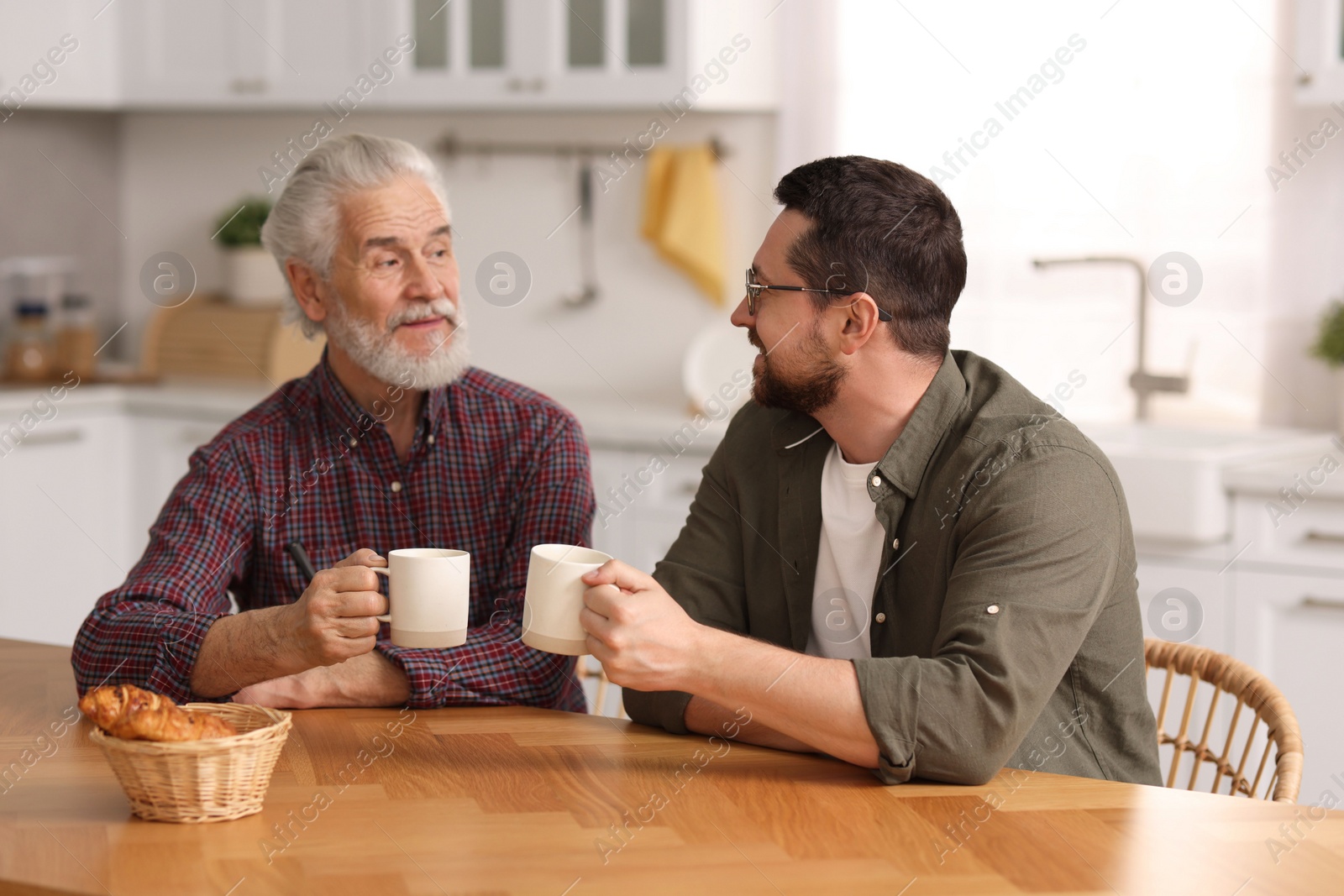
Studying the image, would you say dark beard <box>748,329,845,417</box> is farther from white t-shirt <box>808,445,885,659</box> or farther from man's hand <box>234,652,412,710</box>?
man's hand <box>234,652,412,710</box>

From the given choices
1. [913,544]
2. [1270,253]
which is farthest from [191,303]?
[913,544]

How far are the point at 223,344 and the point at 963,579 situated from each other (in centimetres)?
320

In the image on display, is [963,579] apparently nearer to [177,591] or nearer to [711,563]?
[711,563]

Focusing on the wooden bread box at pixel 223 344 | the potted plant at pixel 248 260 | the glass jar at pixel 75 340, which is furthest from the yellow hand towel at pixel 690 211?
the glass jar at pixel 75 340

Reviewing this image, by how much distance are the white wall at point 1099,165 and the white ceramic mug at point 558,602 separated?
2.26 metres

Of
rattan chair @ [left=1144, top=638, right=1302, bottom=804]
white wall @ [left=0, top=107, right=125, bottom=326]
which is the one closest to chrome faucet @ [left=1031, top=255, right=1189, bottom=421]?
rattan chair @ [left=1144, top=638, right=1302, bottom=804]

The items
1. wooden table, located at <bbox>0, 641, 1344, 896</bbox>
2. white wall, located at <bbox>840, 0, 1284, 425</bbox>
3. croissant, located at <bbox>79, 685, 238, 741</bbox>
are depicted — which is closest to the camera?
wooden table, located at <bbox>0, 641, 1344, 896</bbox>

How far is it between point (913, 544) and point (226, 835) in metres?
0.75

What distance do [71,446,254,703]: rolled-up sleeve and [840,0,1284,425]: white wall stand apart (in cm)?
204

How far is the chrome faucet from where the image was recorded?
3.27 metres

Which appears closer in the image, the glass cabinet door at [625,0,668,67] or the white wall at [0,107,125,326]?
the glass cabinet door at [625,0,668,67]

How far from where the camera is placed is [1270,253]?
3.22 metres

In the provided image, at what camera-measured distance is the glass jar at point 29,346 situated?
4.09 metres

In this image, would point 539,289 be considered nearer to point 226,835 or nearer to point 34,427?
point 34,427
